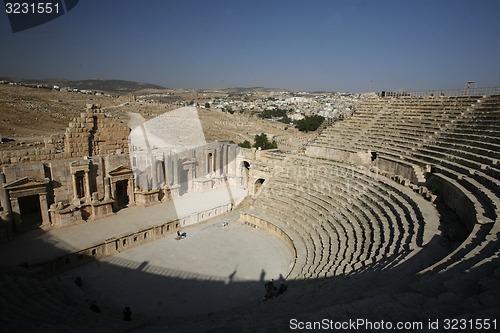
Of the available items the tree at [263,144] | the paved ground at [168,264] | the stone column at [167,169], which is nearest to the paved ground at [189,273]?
the paved ground at [168,264]

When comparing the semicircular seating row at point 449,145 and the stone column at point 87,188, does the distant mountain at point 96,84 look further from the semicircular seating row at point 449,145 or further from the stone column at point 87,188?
the semicircular seating row at point 449,145

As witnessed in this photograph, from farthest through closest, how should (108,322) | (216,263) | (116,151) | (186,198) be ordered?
1. (186,198)
2. (116,151)
3. (216,263)
4. (108,322)

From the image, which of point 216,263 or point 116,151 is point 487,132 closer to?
point 216,263

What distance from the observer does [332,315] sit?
5184mm

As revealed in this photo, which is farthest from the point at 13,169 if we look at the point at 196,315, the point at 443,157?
the point at 443,157

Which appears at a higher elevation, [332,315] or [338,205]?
[332,315]

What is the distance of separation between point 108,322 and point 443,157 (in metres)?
15.6

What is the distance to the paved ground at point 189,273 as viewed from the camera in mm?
11781

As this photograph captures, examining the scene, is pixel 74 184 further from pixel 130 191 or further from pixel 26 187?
pixel 130 191

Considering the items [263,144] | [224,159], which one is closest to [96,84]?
[263,144]

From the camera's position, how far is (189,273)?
13.8 meters

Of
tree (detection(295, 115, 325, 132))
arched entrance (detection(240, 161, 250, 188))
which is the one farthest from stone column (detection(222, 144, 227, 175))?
tree (detection(295, 115, 325, 132))

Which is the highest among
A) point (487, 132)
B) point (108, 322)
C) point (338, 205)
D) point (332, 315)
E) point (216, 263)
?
point (487, 132)

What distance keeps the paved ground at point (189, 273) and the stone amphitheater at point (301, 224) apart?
100 millimetres
